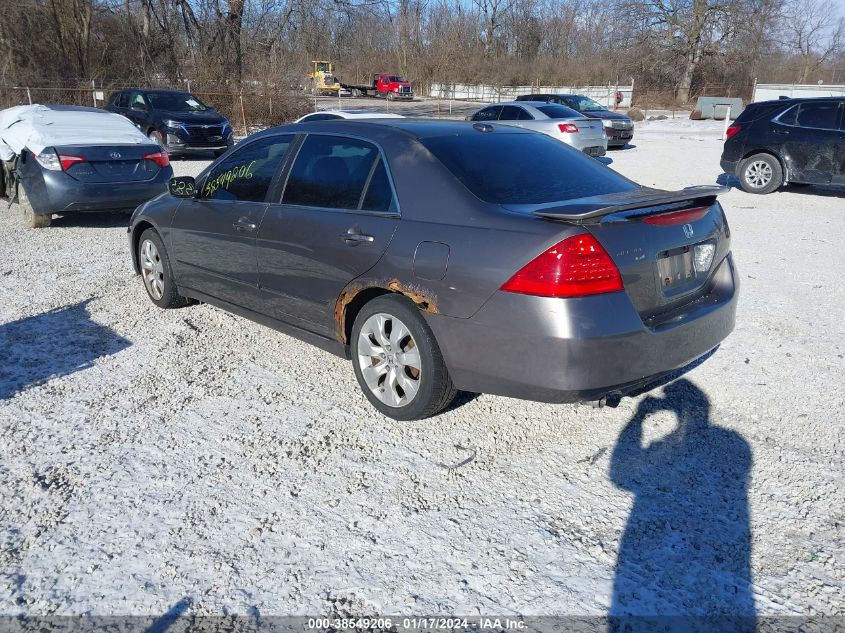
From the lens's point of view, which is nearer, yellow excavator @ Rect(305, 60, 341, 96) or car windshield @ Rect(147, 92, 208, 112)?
car windshield @ Rect(147, 92, 208, 112)

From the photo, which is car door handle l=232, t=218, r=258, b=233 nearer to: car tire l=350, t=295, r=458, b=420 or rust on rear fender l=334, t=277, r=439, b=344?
rust on rear fender l=334, t=277, r=439, b=344

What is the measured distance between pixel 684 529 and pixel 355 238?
2.20 metres

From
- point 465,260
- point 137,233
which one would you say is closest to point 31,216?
point 137,233

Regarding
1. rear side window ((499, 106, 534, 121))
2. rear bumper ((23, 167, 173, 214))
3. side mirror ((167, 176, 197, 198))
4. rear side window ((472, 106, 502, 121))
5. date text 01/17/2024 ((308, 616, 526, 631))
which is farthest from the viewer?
rear side window ((472, 106, 502, 121))

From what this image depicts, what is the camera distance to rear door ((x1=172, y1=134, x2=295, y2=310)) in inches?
182

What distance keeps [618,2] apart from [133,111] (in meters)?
45.6

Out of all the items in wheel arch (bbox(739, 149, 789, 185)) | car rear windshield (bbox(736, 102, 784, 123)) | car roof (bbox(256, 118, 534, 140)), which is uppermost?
car rear windshield (bbox(736, 102, 784, 123))

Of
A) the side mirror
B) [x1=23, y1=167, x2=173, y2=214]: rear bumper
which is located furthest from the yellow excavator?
the side mirror

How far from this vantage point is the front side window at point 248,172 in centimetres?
460

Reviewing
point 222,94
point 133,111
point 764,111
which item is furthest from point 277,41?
point 764,111

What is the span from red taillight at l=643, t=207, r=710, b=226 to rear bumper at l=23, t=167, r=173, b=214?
6.85 meters

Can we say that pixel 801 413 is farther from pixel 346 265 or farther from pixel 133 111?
pixel 133 111

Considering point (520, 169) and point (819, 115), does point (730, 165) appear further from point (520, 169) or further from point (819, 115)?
point (520, 169)

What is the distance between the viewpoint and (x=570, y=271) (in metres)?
3.08
